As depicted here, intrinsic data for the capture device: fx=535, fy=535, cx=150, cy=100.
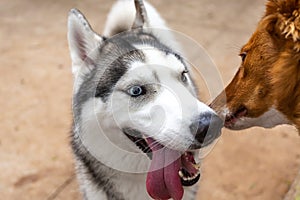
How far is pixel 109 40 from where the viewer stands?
9.75 feet

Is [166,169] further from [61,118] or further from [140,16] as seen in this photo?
[61,118]

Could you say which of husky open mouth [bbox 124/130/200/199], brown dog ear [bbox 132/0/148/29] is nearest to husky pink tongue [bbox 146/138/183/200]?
husky open mouth [bbox 124/130/200/199]

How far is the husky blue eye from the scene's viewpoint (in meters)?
2.63

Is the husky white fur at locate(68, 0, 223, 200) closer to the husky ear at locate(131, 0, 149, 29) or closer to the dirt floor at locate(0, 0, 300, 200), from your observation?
the husky ear at locate(131, 0, 149, 29)

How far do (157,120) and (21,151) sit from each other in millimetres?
1770

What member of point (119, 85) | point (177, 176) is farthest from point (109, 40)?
point (177, 176)

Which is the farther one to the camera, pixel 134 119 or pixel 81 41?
pixel 81 41

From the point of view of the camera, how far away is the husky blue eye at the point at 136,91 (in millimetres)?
2629

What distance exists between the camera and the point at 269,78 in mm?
2508

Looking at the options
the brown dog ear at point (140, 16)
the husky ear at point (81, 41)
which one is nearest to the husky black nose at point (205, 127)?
the husky ear at point (81, 41)

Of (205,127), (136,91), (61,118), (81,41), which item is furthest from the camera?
(61,118)

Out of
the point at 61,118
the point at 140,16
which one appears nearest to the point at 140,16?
the point at 140,16

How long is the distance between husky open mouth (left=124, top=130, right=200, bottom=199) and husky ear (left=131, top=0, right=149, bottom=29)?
77 cm

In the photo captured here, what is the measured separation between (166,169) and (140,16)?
96 centimetres
